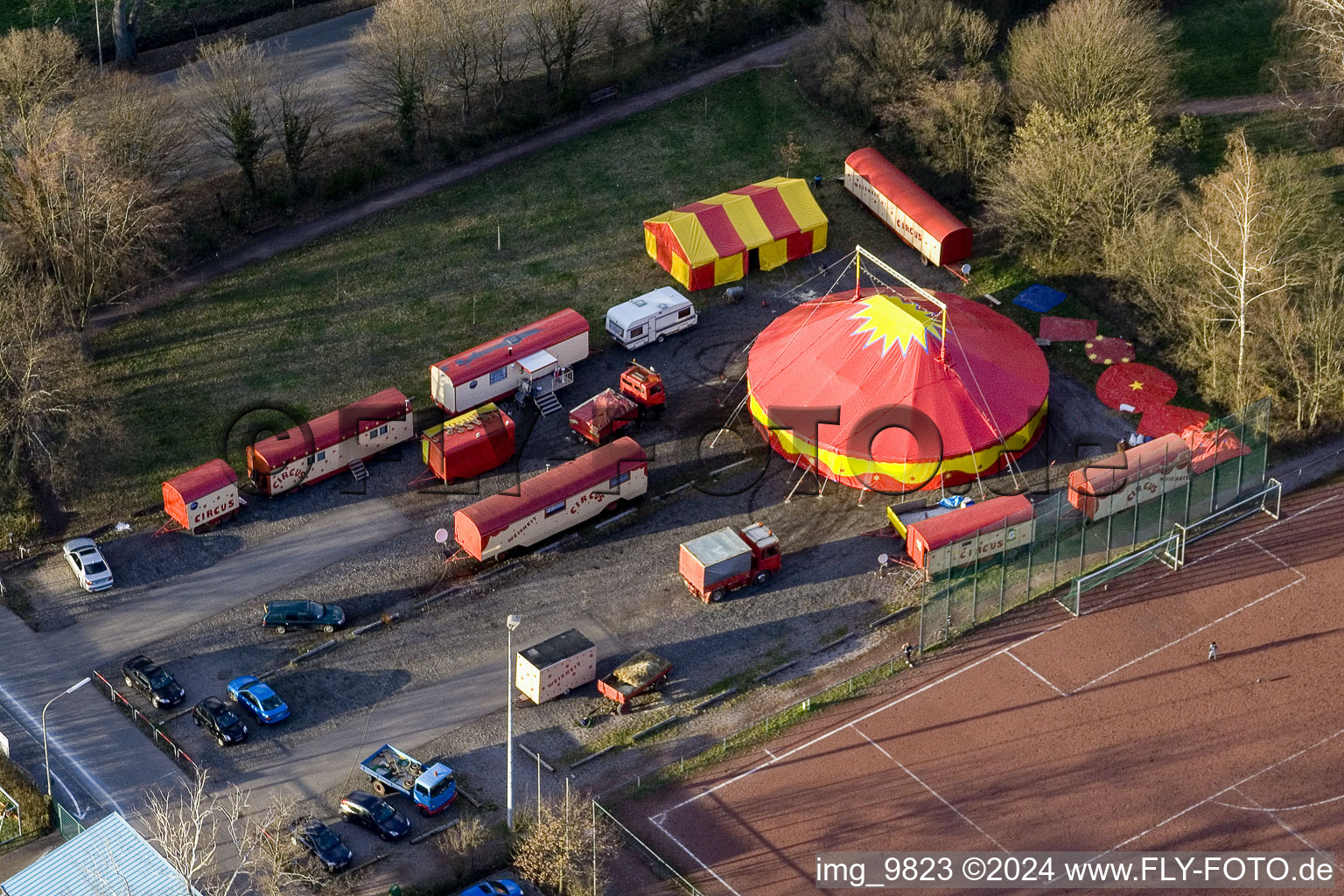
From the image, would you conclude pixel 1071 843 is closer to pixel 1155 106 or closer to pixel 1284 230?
pixel 1284 230

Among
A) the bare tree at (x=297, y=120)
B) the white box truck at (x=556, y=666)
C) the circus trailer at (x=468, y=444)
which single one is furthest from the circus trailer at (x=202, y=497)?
the bare tree at (x=297, y=120)

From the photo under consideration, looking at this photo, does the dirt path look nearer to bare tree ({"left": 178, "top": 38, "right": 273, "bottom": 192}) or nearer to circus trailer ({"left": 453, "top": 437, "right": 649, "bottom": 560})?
bare tree ({"left": 178, "top": 38, "right": 273, "bottom": 192})

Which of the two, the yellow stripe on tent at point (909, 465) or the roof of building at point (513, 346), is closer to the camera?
the yellow stripe on tent at point (909, 465)

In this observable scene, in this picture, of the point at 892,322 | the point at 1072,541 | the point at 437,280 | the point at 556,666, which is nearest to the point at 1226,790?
the point at 1072,541

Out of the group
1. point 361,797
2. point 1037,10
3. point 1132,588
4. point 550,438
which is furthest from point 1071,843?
point 1037,10

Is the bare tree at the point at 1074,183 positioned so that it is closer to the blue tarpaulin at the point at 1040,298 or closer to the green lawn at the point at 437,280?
the blue tarpaulin at the point at 1040,298

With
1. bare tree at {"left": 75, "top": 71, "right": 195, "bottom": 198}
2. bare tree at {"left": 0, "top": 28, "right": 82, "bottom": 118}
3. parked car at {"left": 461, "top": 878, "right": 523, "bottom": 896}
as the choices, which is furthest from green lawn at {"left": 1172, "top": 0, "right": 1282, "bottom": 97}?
parked car at {"left": 461, "top": 878, "right": 523, "bottom": 896}

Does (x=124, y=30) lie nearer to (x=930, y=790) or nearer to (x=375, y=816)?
(x=375, y=816)
